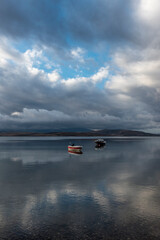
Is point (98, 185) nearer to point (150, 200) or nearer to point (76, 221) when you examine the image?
point (150, 200)

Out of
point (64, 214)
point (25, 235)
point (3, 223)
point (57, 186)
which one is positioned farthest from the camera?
point (57, 186)

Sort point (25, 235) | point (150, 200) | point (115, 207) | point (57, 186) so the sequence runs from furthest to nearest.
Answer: point (57, 186), point (150, 200), point (115, 207), point (25, 235)

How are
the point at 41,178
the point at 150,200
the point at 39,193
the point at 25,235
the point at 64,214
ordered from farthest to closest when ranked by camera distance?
the point at 41,178
the point at 39,193
the point at 150,200
the point at 64,214
the point at 25,235

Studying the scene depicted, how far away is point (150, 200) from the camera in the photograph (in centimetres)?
2356

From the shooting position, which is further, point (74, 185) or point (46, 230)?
point (74, 185)

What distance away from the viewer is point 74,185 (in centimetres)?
3127

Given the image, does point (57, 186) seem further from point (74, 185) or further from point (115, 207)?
point (115, 207)

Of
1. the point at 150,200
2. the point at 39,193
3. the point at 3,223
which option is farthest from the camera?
the point at 39,193

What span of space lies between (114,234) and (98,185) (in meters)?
15.8

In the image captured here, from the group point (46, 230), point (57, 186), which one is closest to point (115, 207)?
point (46, 230)

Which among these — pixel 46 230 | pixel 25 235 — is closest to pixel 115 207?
pixel 46 230

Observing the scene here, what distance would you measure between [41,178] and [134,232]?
23.9m

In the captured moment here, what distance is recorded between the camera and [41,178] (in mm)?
36531

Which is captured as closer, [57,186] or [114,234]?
[114,234]
